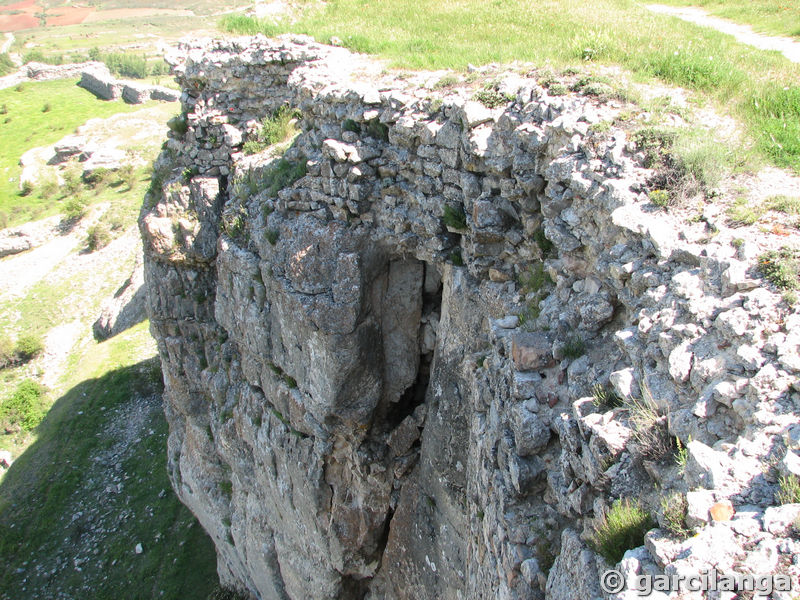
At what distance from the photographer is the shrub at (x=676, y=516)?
12.7 ft

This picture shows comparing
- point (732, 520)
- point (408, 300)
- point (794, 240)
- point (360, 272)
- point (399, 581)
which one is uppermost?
point (794, 240)

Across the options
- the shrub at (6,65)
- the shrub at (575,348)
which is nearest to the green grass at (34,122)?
the shrub at (6,65)

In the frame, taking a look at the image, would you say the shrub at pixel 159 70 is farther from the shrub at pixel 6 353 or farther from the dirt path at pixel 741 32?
the dirt path at pixel 741 32

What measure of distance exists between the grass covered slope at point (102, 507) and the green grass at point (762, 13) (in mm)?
22415

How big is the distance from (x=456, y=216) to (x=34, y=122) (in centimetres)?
7525

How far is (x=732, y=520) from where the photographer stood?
371 cm

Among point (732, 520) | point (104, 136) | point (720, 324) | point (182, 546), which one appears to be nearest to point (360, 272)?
point (720, 324)

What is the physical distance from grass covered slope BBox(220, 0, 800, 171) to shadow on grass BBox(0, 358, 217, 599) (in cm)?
1690

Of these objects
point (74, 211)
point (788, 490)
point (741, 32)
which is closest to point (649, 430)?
point (788, 490)

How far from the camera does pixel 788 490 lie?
3645 mm

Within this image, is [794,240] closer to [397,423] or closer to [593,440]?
[593,440]

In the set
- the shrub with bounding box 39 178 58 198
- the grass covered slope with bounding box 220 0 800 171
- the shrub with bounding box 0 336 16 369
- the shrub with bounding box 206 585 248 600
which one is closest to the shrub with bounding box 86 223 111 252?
the shrub with bounding box 0 336 16 369

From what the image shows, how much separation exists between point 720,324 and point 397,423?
332 inches

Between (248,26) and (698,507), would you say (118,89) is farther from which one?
(698,507)
